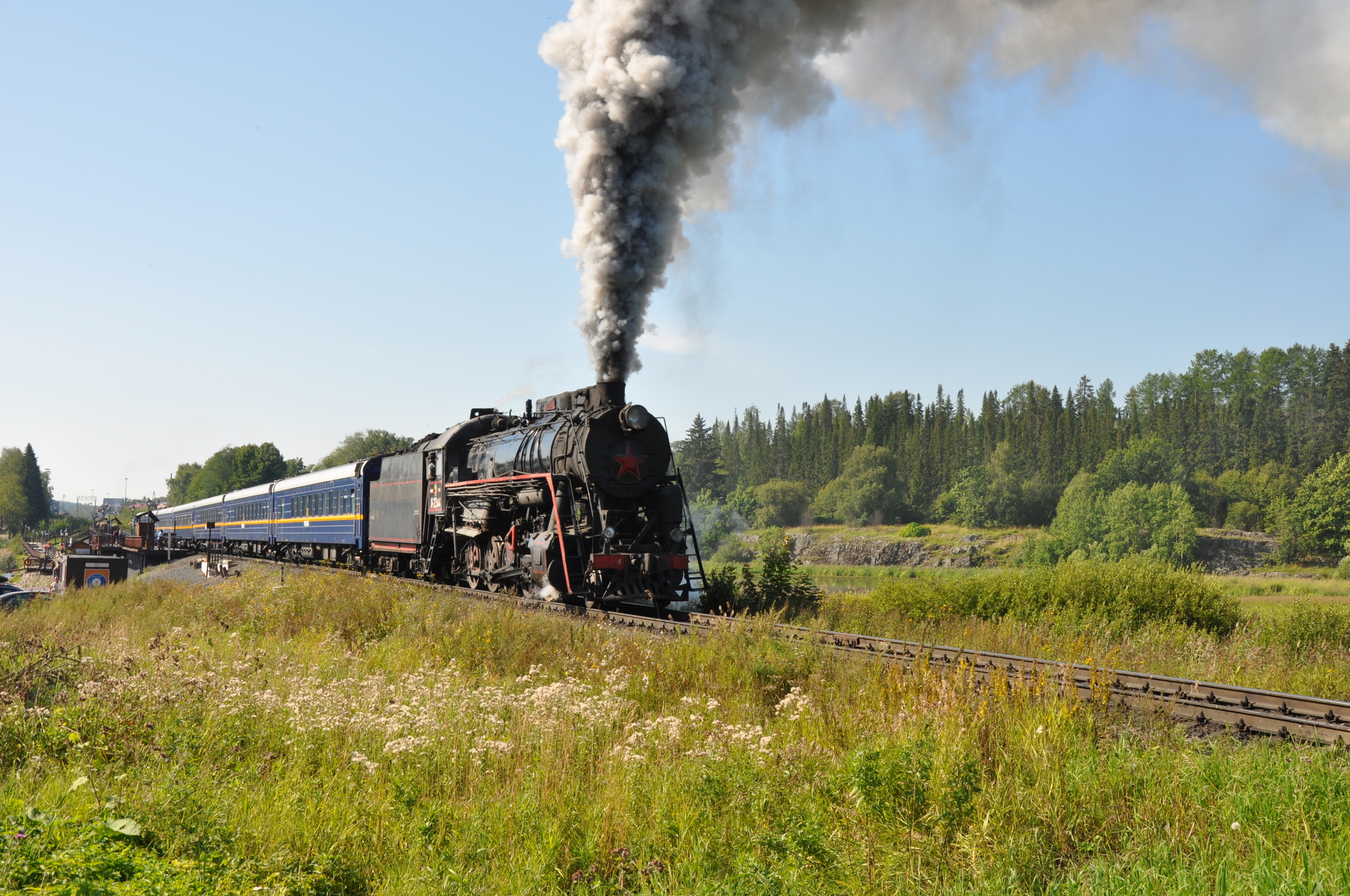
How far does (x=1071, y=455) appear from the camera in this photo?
97.0 meters

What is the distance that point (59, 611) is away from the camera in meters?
17.0

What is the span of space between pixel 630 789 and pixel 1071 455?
102m

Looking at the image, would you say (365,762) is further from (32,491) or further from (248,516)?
(32,491)

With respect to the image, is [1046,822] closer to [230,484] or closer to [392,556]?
[392,556]

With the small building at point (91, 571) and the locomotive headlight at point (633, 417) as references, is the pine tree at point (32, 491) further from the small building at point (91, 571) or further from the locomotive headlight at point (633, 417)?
the locomotive headlight at point (633, 417)

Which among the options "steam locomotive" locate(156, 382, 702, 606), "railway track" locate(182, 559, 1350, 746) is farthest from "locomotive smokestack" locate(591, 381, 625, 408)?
"railway track" locate(182, 559, 1350, 746)

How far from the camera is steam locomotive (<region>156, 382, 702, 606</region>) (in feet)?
50.3

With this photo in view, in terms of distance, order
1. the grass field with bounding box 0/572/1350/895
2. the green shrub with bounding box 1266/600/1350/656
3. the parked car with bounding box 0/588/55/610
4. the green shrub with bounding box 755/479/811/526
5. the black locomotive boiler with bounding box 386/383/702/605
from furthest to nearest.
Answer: the green shrub with bounding box 755/479/811/526
the parked car with bounding box 0/588/55/610
the black locomotive boiler with bounding box 386/383/702/605
the green shrub with bounding box 1266/600/1350/656
the grass field with bounding box 0/572/1350/895

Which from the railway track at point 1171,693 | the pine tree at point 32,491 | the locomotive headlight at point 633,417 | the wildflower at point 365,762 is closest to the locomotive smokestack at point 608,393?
the locomotive headlight at point 633,417

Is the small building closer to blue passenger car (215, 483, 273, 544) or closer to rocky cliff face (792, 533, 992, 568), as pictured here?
blue passenger car (215, 483, 273, 544)

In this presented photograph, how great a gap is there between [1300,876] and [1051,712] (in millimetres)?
2483

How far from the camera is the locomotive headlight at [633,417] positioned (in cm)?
1580

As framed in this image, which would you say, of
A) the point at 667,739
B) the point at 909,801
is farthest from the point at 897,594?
the point at 909,801

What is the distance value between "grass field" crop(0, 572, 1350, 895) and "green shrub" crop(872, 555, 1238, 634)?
25.4ft
